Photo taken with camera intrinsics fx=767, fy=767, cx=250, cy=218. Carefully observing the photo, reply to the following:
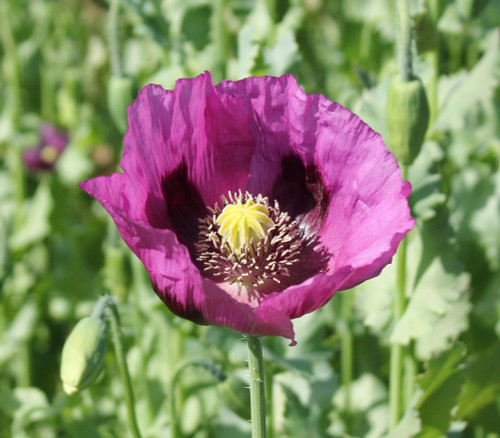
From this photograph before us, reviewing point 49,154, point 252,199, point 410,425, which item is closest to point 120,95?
point 252,199

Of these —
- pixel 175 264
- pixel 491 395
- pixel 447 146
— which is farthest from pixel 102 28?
pixel 175 264

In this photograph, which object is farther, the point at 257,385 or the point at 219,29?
the point at 219,29

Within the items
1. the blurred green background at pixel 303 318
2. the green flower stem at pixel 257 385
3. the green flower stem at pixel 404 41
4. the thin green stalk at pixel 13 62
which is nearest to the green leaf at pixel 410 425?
the blurred green background at pixel 303 318

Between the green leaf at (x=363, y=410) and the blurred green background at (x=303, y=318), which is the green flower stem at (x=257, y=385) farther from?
the green leaf at (x=363, y=410)

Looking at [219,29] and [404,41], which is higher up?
[219,29]

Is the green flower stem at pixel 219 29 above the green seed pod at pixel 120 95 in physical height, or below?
above

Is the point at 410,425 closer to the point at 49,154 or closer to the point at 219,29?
the point at 219,29
